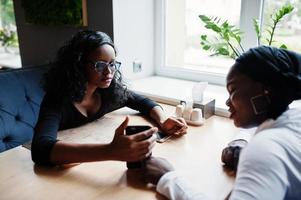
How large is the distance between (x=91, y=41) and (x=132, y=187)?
0.71 metres

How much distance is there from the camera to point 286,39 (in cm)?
185

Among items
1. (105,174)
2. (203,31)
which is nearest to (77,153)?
(105,174)

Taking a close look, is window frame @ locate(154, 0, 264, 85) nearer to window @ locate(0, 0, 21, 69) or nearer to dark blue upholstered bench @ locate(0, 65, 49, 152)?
dark blue upholstered bench @ locate(0, 65, 49, 152)

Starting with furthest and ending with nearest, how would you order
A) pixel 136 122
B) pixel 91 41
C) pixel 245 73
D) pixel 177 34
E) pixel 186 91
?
pixel 177 34 < pixel 186 91 < pixel 136 122 < pixel 91 41 < pixel 245 73

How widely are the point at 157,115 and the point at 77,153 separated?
57 centimetres

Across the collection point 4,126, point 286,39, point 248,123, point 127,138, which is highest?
point 286,39

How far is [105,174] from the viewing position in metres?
1.09

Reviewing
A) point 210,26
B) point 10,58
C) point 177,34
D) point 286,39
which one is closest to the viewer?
point 210,26

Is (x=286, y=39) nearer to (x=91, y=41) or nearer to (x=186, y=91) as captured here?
(x=186, y=91)

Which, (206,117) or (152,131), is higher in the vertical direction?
(152,131)

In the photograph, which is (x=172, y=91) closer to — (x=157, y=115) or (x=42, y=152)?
(x=157, y=115)

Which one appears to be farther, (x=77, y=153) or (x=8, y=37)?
(x=8, y=37)

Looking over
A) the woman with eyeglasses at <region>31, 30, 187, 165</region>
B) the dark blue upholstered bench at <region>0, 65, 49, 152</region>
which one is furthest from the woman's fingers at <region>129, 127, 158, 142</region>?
the dark blue upholstered bench at <region>0, 65, 49, 152</region>

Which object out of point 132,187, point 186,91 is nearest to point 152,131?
point 132,187
